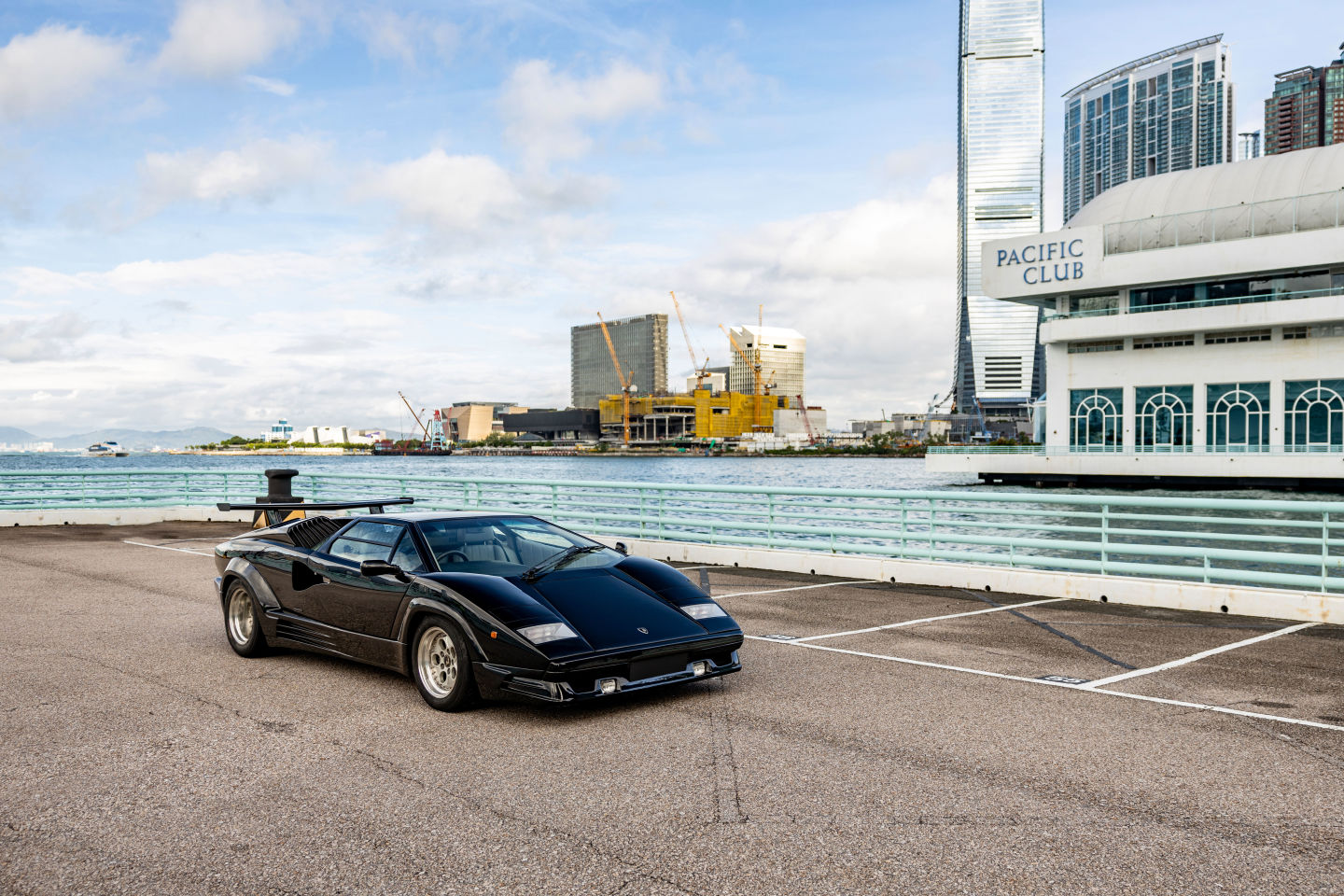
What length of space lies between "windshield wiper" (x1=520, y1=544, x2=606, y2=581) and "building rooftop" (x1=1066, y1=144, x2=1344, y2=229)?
230ft

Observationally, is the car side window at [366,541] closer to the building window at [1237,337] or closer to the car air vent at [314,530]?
the car air vent at [314,530]

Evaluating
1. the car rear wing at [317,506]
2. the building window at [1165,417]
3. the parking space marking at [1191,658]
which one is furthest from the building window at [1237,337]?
the car rear wing at [317,506]

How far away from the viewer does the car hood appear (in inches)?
247

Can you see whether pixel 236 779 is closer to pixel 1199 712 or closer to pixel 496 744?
pixel 496 744

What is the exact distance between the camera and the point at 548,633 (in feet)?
20.0

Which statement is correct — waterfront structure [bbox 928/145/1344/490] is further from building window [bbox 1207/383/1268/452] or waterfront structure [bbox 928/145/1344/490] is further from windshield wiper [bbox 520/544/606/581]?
windshield wiper [bbox 520/544/606/581]

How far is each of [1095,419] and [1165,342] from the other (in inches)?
270

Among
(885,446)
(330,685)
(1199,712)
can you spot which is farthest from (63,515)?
(885,446)

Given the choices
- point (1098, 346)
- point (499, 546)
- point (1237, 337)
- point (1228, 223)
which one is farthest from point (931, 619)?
point (1098, 346)

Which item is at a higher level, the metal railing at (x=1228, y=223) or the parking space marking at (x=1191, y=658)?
the metal railing at (x=1228, y=223)

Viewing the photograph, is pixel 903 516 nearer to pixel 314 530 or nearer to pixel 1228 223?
pixel 314 530

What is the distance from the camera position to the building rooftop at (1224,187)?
64.3 metres

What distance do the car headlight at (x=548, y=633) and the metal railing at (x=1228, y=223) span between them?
68832 mm

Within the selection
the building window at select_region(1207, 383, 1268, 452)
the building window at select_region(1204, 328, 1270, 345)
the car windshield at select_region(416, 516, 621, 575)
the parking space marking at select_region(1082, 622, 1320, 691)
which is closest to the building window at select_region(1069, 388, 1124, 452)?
the building window at select_region(1207, 383, 1268, 452)
